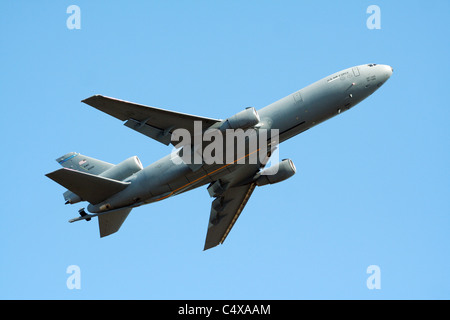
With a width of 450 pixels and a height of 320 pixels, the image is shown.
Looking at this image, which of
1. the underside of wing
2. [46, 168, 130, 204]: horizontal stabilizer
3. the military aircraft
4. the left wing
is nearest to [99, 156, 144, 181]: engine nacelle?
the military aircraft

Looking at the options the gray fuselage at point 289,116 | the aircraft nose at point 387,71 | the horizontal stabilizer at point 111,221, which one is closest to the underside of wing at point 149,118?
the gray fuselage at point 289,116

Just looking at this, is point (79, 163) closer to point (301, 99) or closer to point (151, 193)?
point (151, 193)

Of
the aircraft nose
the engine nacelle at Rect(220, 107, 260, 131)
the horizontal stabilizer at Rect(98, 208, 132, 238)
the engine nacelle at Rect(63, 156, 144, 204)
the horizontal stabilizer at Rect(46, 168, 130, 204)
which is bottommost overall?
the horizontal stabilizer at Rect(98, 208, 132, 238)

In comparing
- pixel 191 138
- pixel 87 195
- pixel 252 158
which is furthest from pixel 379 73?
pixel 87 195

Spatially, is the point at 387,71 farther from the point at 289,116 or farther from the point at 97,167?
the point at 97,167

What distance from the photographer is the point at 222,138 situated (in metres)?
46.3

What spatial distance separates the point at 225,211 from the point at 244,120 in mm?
12667

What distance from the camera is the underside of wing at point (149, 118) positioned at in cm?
4444

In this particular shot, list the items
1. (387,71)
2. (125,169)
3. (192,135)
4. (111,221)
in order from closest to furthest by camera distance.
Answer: (192,135)
(387,71)
(125,169)
(111,221)

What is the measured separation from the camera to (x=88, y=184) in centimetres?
4803

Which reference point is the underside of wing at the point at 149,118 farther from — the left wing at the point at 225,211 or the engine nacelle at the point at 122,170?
the left wing at the point at 225,211

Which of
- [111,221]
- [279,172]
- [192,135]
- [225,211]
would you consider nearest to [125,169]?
[111,221]

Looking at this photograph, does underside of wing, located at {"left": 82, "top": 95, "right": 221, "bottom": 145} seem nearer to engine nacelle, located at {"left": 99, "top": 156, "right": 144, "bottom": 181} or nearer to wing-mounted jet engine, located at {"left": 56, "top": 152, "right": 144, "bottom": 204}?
engine nacelle, located at {"left": 99, "top": 156, "right": 144, "bottom": 181}

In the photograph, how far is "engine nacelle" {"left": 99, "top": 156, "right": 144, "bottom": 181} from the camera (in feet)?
162
